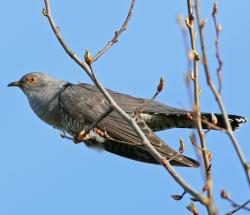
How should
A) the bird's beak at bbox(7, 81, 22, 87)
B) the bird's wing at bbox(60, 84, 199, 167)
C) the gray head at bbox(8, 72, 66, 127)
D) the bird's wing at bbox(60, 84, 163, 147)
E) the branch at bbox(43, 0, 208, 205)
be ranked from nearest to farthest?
the branch at bbox(43, 0, 208, 205)
the bird's wing at bbox(60, 84, 199, 167)
the bird's wing at bbox(60, 84, 163, 147)
the gray head at bbox(8, 72, 66, 127)
the bird's beak at bbox(7, 81, 22, 87)

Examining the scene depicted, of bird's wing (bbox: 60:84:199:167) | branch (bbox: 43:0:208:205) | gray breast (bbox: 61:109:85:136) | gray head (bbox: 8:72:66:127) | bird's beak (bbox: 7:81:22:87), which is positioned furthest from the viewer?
bird's beak (bbox: 7:81:22:87)

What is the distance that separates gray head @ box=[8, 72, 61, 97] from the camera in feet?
27.9

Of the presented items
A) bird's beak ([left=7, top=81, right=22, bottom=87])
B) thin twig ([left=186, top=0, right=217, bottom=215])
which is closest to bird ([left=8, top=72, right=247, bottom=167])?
bird's beak ([left=7, top=81, right=22, bottom=87])

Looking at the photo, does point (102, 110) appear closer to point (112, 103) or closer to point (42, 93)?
point (42, 93)

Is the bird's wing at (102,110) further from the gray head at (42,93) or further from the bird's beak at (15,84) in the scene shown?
the bird's beak at (15,84)

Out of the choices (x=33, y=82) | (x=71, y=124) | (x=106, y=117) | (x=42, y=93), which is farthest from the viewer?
(x=33, y=82)

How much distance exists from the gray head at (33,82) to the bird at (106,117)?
127mm

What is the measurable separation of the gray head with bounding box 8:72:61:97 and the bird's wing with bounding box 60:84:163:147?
2.07 ft

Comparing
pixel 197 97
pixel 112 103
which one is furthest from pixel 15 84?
pixel 197 97

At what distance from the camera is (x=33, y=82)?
8.64m

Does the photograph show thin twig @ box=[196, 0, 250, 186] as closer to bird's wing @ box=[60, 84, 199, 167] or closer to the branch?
the branch

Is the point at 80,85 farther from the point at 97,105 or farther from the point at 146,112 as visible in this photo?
the point at 146,112

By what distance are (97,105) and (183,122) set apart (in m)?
1.16

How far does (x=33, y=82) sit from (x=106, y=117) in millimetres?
1884
